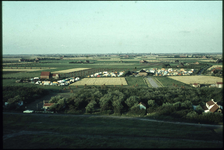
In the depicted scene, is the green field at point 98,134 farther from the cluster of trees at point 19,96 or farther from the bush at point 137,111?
the cluster of trees at point 19,96

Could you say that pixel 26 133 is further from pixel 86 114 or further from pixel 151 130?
pixel 151 130

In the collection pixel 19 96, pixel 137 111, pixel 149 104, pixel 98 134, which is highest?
pixel 19 96

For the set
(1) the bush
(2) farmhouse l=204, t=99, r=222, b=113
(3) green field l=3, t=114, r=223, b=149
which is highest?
(2) farmhouse l=204, t=99, r=222, b=113

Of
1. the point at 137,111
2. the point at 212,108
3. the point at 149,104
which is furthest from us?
the point at 149,104

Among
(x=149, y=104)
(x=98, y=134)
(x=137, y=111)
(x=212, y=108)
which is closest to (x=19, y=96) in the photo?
(x=98, y=134)

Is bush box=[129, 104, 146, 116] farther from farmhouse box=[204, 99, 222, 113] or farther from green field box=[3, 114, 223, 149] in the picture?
farmhouse box=[204, 99, 222, 113]

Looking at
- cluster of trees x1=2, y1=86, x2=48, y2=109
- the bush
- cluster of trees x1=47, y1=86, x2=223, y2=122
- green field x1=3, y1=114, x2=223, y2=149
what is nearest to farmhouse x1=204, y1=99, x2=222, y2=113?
cluster of trees x1=47, y1=86, x2=223, y2=122

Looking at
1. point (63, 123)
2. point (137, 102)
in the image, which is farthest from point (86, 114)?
point (137, 102)

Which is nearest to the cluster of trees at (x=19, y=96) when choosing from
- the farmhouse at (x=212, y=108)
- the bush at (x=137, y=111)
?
the bush at (x=137, y=111)

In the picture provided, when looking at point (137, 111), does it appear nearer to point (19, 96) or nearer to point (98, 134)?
point (98, 134)
